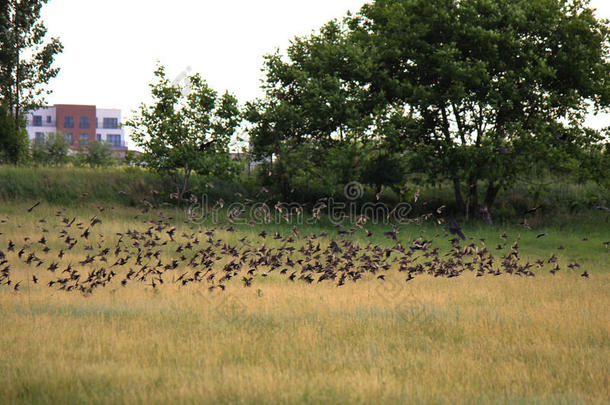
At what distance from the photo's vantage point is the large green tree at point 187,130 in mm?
39062

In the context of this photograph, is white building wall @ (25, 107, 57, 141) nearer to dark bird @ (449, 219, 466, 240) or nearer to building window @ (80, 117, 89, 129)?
building window @ (80, 117, 89, 129)

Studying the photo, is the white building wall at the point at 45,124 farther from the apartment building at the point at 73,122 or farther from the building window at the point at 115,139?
the building window at the point at 115,139

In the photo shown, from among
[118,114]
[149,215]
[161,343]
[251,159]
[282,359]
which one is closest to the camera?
[282,359]

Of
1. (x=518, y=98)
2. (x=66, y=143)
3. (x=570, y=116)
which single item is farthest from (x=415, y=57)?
(x=66, y=143)

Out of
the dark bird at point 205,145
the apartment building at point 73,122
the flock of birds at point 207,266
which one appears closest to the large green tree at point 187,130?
the dark bird at point 205,145

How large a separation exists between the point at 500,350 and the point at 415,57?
3193 cm

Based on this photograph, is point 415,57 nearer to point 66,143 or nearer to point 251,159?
point 251,159

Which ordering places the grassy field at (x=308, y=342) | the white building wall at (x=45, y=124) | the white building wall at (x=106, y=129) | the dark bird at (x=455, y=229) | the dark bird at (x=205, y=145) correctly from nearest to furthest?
the grassy field at (x=308, y=342)
the dark bird at (x=455, y=229)
the dark bird at (x=205, y=145)
the white building wall at (x=45, y=124)
the white building wall at (x=106, y=129)

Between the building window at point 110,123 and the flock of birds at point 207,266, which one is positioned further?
the building window at point 110,123

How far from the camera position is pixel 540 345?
993 centimetres

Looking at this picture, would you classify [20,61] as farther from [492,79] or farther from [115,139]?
[115,139]

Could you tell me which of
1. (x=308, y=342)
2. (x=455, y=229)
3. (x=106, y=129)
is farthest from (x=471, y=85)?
(x=106, y=129)

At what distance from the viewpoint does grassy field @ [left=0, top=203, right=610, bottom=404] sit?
24.7 feet

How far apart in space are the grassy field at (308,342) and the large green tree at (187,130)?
2228 centimetres
